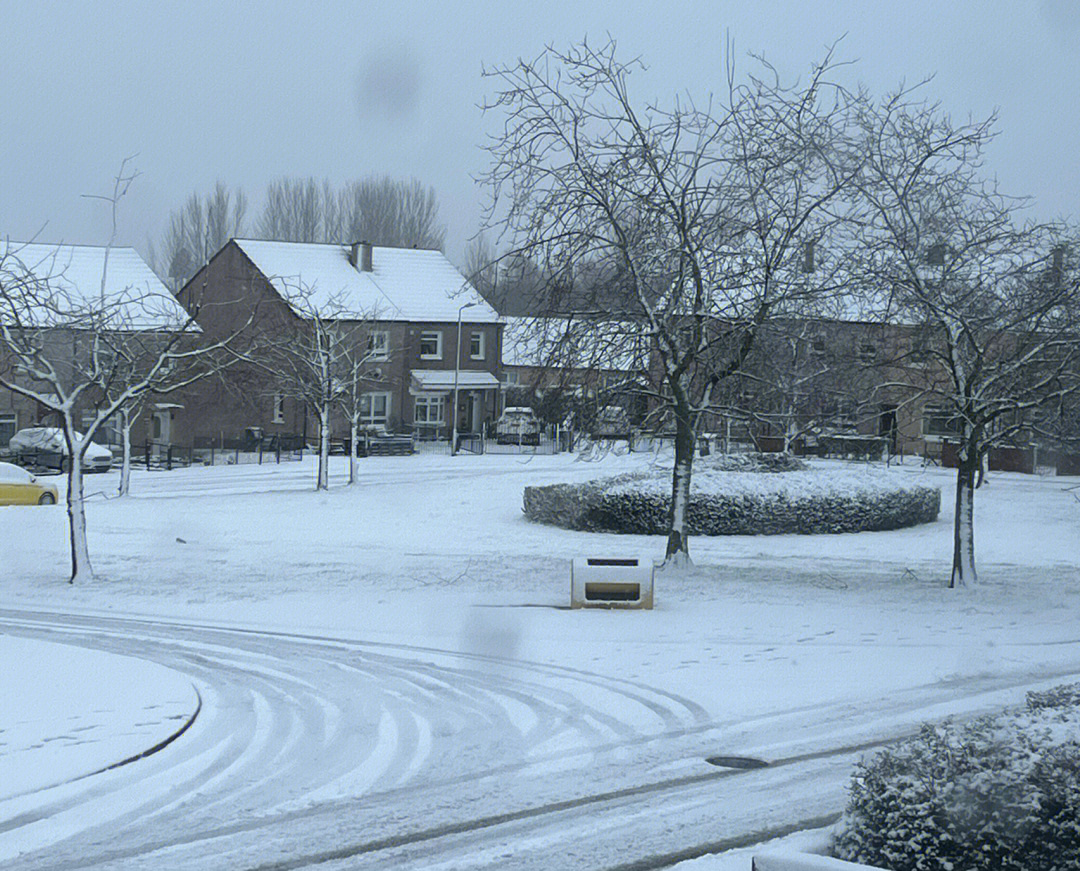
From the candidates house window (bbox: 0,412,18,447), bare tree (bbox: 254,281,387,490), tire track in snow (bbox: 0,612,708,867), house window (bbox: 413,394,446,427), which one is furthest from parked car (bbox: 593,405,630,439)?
house window (bbox: 413,394,446,427)

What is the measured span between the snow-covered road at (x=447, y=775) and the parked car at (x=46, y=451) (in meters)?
32.3

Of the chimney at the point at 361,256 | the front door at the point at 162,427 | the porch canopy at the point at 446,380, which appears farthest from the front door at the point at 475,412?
the front door at the point at 162,427

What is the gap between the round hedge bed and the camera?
87.8 ft

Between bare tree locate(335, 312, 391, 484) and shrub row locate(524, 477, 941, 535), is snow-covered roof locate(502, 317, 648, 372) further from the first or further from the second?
bare tree locate(335, 312, 391, 484)

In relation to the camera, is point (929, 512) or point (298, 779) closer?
point (298, 779)

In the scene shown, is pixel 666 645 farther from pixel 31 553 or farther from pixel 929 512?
pixel 929 512

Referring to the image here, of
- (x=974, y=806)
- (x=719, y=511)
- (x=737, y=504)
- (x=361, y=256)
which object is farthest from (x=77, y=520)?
(x=361, y=256)

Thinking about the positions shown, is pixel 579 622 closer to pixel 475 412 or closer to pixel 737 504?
pixel 737 504

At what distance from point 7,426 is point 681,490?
38.0 metres

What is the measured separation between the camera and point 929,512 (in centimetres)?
2958

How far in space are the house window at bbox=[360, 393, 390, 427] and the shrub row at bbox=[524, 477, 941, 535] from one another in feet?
106

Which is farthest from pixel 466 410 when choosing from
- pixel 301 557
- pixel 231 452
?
pixel 301 557

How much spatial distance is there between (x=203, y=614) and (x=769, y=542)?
41.5 feet

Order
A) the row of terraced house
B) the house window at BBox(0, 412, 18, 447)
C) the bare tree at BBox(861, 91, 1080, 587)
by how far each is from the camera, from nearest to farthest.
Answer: the bare tree at BBox(861, 91, 1080, 587) < the house window at BBox(0, 412, 18, 447) < the row of terraced house
